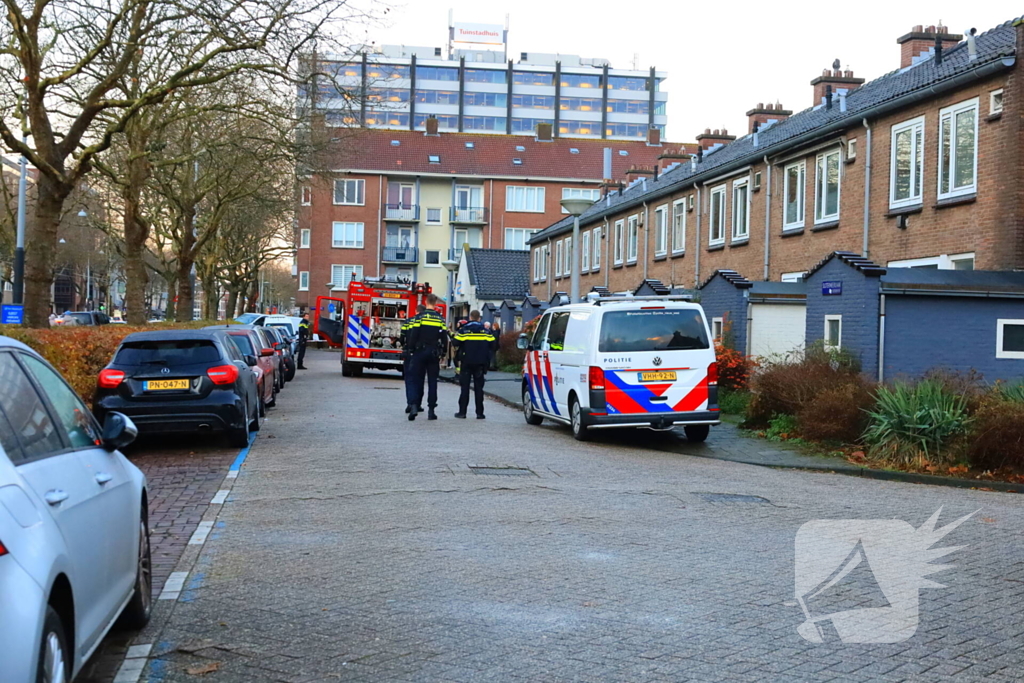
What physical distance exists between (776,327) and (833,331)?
3211 mm

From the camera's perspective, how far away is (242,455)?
13508mm

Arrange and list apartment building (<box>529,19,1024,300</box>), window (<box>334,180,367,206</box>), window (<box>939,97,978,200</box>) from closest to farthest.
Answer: apartment building (<box>529,19,1024,300</box>) < window (<box>939,97,978,200</box>) < window (<box>334,180,367,206</box>)

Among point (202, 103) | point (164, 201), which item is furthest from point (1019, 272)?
point (164, 201)

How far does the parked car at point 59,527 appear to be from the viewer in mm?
3381

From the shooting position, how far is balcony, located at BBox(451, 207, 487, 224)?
261 feet

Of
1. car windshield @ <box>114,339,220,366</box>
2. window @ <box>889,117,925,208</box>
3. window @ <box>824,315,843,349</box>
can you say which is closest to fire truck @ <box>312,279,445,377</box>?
window @ <box>889,117,925,208</box>

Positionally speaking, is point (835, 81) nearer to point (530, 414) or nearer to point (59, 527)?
point (530, 414)

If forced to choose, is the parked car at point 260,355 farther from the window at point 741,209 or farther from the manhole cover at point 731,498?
the window at point 741,209

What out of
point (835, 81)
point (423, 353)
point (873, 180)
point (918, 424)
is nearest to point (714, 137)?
point (835, 81)

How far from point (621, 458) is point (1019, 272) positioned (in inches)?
323

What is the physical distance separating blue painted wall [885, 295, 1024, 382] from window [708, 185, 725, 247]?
43.7ft

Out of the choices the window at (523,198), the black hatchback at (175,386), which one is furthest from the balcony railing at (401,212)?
the black hatchback at (175,386)

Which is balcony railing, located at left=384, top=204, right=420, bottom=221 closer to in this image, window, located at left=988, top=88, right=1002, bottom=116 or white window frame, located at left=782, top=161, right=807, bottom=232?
white window frame, located at left=782, top=161, right=807, bottom=232

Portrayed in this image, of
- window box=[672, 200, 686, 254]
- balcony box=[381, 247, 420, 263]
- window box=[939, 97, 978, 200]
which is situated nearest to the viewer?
window box=[939, 97, 978, 200]
